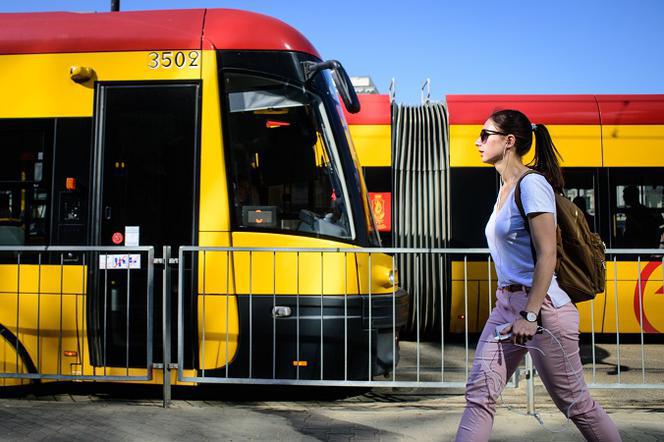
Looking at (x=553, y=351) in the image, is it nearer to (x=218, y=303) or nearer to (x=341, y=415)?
(x=341, y=415)

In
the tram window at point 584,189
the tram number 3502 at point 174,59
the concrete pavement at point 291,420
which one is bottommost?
the concrete pavement at point 291,420

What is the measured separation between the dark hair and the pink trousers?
63 cm

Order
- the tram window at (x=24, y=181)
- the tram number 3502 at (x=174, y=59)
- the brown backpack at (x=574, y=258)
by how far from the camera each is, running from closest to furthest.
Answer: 1. the brown backpack at (x=574, y=258)
2. the tram number 3502 at (x=174, y=59)
3. the tram window at (x=24, y=181)

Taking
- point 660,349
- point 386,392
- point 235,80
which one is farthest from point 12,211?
point 660,349

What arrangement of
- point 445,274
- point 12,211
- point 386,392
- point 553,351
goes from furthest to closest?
point 445,274
point 386,392
point 12,211
point 553,351

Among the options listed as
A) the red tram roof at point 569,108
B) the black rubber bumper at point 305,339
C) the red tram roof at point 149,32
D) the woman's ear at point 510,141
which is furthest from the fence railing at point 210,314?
the red tram roof at point 569,108

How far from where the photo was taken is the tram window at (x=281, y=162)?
18.8 feet

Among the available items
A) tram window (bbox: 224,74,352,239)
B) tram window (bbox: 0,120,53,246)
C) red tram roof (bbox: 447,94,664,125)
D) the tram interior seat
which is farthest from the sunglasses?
red tram roof (bbox: 447,94,664,125)

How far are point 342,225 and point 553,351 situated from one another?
2979 mm

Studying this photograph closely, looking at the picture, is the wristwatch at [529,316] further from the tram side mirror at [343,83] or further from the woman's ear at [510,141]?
the tram side mirror at [343,83]

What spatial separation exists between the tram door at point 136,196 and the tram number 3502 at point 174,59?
17cm

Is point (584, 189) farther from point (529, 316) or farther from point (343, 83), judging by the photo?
point (529, 316)

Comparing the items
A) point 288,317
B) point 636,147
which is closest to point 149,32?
point 288,317

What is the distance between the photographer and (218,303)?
18.5ft
